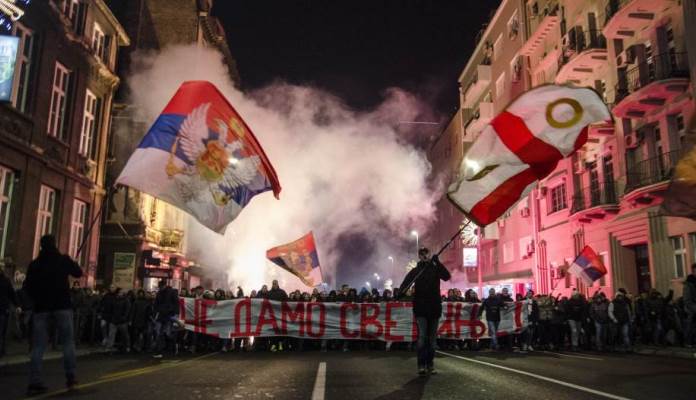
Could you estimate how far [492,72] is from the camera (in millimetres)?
42469

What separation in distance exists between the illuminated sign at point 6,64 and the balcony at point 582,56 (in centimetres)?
2194

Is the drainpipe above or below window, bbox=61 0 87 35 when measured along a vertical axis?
below

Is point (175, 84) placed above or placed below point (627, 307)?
above

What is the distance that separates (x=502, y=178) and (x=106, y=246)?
24147 mm

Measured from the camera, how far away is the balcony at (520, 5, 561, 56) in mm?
29859

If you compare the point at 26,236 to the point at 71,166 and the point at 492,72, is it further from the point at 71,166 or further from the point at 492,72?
the point at 492,72

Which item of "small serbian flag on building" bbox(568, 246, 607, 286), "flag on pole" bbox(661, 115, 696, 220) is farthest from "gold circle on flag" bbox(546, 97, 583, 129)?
"small serbian flag on building" bbox(568, 246, 607, 286)

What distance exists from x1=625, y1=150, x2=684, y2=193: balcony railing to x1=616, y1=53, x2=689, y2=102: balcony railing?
2.74 m

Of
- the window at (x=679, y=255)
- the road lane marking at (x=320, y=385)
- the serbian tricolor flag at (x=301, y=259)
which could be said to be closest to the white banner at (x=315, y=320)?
the serbian tricolor flag at (x=301, y=259)

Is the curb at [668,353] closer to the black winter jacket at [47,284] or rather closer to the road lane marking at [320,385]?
the road lane marking at [320,385]

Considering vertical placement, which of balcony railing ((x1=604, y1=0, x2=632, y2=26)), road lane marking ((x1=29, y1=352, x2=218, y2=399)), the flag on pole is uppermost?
balcony railing ((x1=604, y1=0, x2=632, y2=26))

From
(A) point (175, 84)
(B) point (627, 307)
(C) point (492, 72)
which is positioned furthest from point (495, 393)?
(C) point (492, 72)

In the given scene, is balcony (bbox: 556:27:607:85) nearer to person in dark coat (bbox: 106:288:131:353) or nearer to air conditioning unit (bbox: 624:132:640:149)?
air conditioning unit (bbox: 624:132:640:149)

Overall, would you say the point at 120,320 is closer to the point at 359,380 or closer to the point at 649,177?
the point at 359,380
